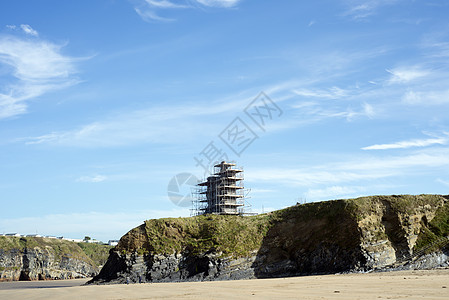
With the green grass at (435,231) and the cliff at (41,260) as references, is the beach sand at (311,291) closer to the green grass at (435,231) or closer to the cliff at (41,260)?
the green grass at (435,231)

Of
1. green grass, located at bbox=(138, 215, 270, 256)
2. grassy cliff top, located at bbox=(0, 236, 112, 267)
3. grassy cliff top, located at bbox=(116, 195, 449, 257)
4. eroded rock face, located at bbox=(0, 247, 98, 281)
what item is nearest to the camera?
grassy cliff top, located at bbox=(116, 195, 449, 257)

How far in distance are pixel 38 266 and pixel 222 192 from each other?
141 feet

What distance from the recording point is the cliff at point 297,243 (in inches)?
1593

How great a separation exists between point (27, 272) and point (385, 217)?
2893 inches

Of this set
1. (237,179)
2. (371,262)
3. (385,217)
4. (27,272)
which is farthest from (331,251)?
(27,272)

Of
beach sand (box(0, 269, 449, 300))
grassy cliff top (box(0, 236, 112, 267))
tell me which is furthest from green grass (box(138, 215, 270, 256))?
grassy cliff top (box(0, 236, 112, 267))

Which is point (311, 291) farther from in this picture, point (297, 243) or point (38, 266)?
point (38, 266)

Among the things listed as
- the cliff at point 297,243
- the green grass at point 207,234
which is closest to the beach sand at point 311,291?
the cliff at point 297,243

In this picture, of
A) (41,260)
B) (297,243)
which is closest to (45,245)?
(41,260)

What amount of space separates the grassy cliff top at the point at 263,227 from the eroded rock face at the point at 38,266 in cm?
4894

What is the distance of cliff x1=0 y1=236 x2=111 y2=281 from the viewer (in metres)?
83.2

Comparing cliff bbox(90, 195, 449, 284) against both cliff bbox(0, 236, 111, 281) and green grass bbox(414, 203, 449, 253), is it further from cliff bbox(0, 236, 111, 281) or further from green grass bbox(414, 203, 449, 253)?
cliff bbox(0, 236, 111, 281)

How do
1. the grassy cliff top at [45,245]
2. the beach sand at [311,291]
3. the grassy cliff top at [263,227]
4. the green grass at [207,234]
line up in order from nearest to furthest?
the beach sand at [311,291] → the grassy cliff top at [263,227] → the green grass at [207,234] → the grassy cliff top at [45,245]

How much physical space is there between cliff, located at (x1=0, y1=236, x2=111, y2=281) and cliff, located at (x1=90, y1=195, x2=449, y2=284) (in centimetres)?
4703
